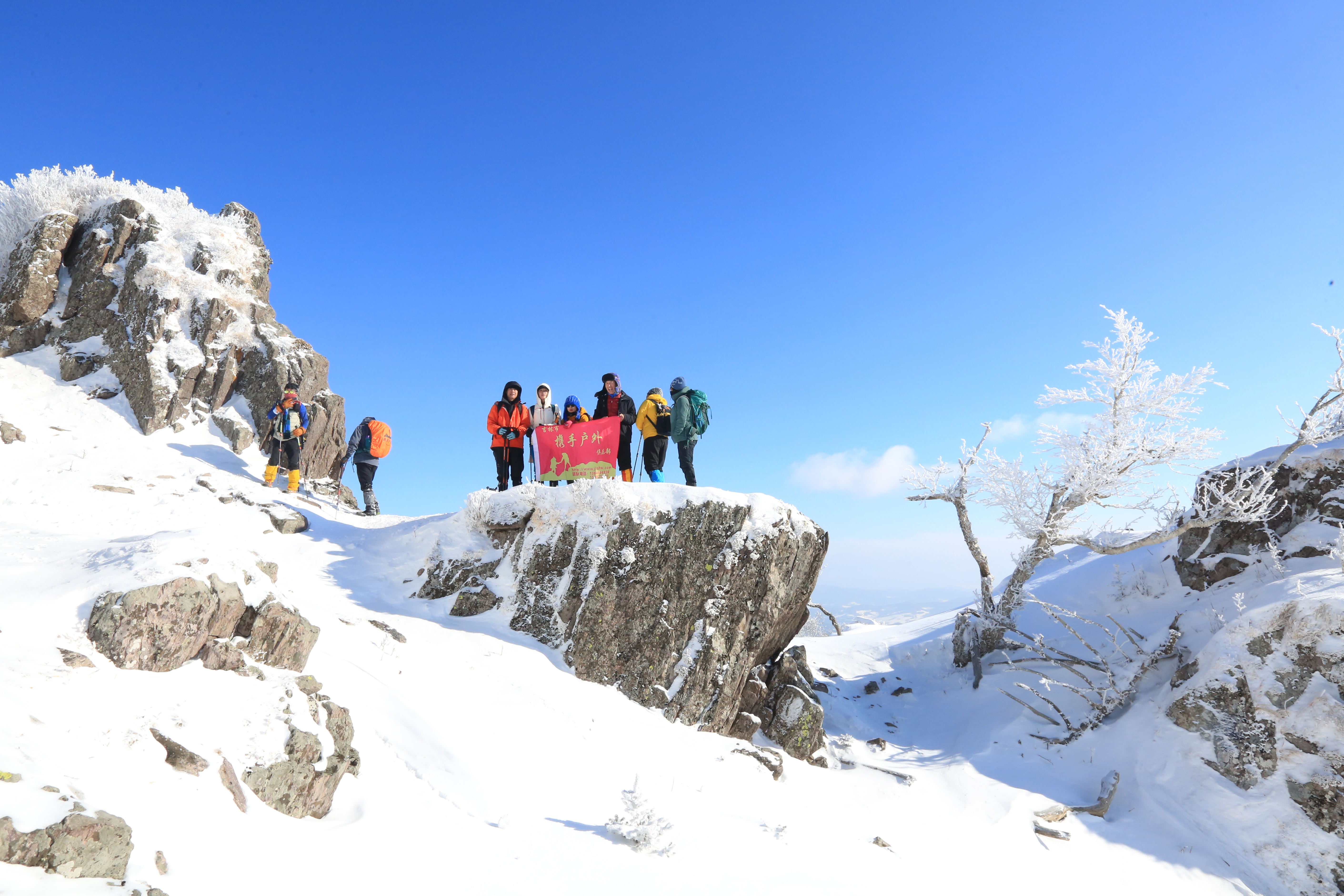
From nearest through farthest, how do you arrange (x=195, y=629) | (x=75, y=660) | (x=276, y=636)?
(x=75, y=660) → (x=195, y=629) → (x=276, y=636)

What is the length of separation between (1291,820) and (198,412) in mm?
24572

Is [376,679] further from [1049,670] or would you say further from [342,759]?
[1049,670]

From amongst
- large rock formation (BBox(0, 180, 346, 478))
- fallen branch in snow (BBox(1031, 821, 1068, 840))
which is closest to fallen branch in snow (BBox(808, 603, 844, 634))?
fallen branch in snow (BBox(1031, 821, 1068, 840))

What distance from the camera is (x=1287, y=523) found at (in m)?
12.0

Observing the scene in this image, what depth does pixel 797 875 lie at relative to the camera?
588cm

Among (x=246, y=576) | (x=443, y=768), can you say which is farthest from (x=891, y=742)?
(x=246, y=576)

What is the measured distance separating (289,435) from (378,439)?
217cm

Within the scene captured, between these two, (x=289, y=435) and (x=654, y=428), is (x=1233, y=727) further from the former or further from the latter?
(x=289, y=435)

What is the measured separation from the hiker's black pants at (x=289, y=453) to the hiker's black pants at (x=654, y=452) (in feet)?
31.4

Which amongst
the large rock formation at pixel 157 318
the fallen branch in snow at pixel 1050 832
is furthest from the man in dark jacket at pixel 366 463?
the fallen branch in snow at pixel 1050 832

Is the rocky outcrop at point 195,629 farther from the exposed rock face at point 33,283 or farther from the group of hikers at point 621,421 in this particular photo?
the exposed rock face at point 33,283

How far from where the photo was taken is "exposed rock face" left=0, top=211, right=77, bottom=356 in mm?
16031

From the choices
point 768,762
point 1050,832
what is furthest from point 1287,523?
point 768,762

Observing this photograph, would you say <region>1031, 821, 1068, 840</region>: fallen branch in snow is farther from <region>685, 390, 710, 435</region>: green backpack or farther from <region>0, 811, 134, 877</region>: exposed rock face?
<region>0, 811, 134, 877</region>: exposed rock face
